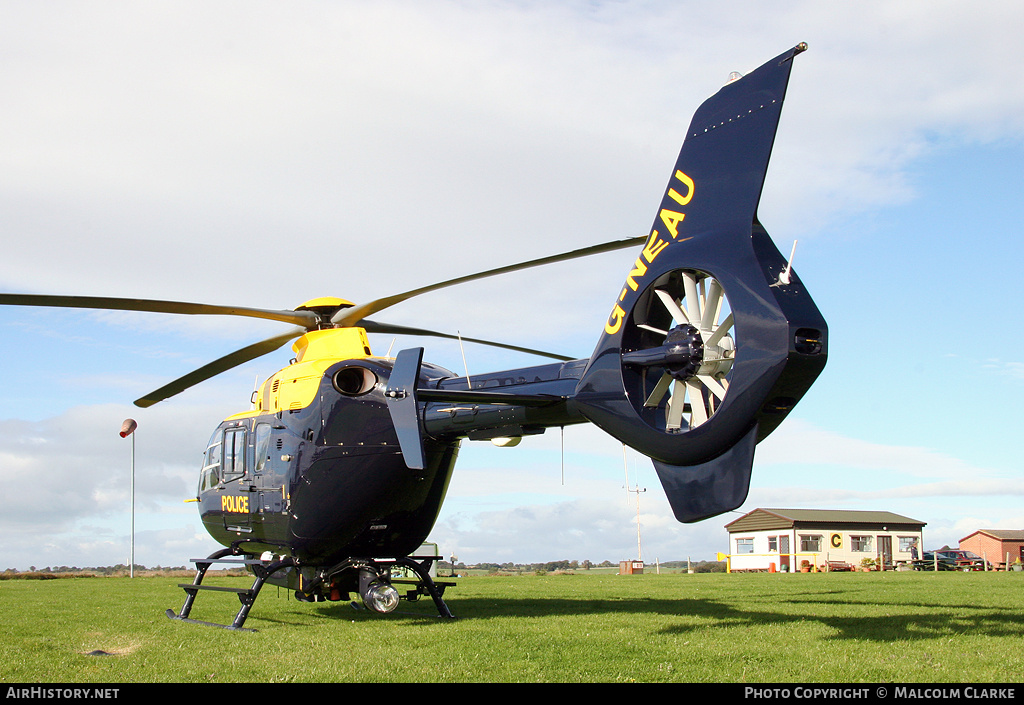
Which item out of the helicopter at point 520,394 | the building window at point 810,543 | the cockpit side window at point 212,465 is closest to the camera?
the helicopter at point 520,394

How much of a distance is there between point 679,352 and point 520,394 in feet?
10.0

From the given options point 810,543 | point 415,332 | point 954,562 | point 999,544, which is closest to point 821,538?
point 810,543

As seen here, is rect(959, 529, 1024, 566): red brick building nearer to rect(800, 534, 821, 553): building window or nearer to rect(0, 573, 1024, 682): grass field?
rect(800, 534, 821, 553): building window

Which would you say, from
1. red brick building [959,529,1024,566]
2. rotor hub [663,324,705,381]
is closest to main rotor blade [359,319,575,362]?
rotor hub [663,324,705,381]

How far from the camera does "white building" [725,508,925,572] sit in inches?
2008

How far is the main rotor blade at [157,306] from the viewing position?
42.2ft

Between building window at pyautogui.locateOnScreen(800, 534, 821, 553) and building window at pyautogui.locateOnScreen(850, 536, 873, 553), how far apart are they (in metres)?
2.81

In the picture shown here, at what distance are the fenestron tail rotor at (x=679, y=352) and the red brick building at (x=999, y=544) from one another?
202 ft

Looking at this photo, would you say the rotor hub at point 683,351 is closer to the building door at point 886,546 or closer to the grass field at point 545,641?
Result: the grass field at point 545,641

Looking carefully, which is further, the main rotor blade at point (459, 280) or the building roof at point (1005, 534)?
the building roof at point (1005, 534)

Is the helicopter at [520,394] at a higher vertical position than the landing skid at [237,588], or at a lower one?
higher

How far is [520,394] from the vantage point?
1188 centimetres

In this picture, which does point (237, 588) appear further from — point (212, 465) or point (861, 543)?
point (861, 543)

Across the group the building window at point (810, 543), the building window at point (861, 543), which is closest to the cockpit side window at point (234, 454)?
the building window at point (810, 543)
